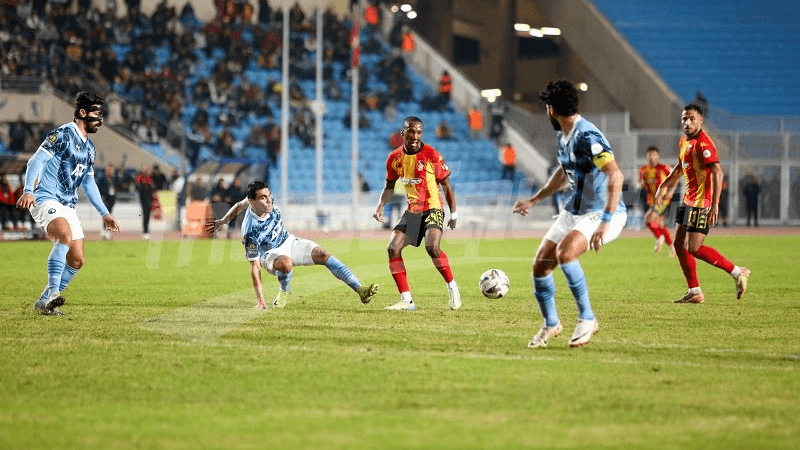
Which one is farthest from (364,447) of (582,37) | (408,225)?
(582,37)

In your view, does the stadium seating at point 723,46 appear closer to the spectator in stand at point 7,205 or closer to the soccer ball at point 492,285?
the spectator in stand at point 7,205

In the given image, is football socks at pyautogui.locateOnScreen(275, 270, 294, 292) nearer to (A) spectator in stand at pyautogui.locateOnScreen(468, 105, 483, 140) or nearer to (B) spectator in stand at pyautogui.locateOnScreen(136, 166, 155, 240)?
(B) spectator in stand at pyautogui.locateOnScreen(136, 166, 155, 240)

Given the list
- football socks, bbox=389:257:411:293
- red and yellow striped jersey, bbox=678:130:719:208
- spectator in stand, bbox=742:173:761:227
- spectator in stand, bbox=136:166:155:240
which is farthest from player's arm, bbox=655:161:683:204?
spectator in stand, bbox=742:173:761:227

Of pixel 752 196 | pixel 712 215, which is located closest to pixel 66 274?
pixel 712 215

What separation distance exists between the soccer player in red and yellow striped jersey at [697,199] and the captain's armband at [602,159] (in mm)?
4701

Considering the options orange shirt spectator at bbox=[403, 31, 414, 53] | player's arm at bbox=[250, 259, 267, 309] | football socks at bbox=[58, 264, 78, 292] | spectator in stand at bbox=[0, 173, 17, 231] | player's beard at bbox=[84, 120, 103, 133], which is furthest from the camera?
orange shirt spectator at bbox=[403, 31, 414, 53]

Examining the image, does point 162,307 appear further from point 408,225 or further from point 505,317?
point 505,317

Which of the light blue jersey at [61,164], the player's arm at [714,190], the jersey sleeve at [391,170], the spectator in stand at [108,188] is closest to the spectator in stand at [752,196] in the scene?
the spectator in stand at [108,188]

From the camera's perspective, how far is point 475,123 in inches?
1863

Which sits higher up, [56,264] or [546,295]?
[546,295]

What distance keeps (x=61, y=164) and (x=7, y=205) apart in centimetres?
2184

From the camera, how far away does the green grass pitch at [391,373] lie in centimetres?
621

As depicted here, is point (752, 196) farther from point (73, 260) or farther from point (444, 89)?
point (73, 260)

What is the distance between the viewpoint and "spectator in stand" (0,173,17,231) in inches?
1241
